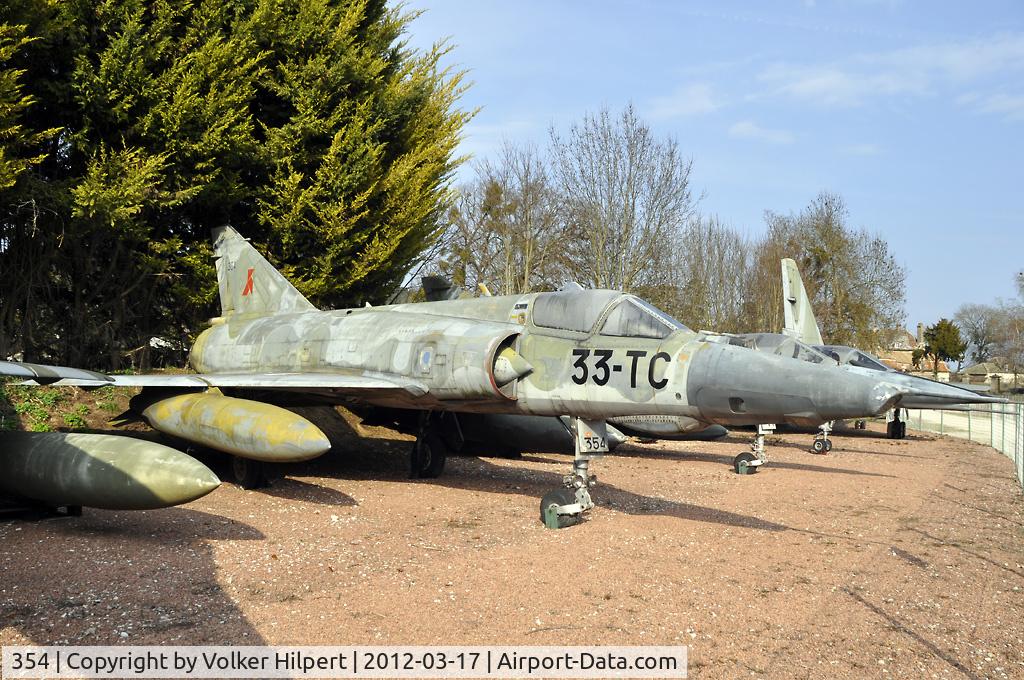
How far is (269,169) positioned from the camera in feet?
56.1

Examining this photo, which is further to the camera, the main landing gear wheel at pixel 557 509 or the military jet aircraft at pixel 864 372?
the main landing gear wheel at pixel 557 509

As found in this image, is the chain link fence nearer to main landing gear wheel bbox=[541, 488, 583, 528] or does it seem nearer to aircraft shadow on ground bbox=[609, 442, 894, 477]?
aircraft shadow on ground bbox=[609, 442, 894, 477]

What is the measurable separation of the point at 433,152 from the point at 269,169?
4.45m

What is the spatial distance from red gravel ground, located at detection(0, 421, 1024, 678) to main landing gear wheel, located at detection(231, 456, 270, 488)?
19cm

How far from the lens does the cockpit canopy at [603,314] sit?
353 inches

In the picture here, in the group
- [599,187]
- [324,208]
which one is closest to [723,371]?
[324,208]

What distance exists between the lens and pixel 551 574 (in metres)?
6.81

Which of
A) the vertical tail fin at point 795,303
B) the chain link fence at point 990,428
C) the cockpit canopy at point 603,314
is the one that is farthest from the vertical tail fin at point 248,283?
the vertical tail fin at point 795,303

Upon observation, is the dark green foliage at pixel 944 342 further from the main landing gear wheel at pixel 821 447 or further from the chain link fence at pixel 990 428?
the main landing gear wheel at pixel 821 447

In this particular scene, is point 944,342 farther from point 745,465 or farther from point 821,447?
point 745,465

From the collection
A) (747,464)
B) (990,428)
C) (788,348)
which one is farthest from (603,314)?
(990,428)

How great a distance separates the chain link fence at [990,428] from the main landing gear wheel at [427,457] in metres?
8.99

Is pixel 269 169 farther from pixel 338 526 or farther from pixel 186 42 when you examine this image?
pixel 338 526

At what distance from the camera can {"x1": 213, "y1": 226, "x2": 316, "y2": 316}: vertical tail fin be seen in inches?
551
